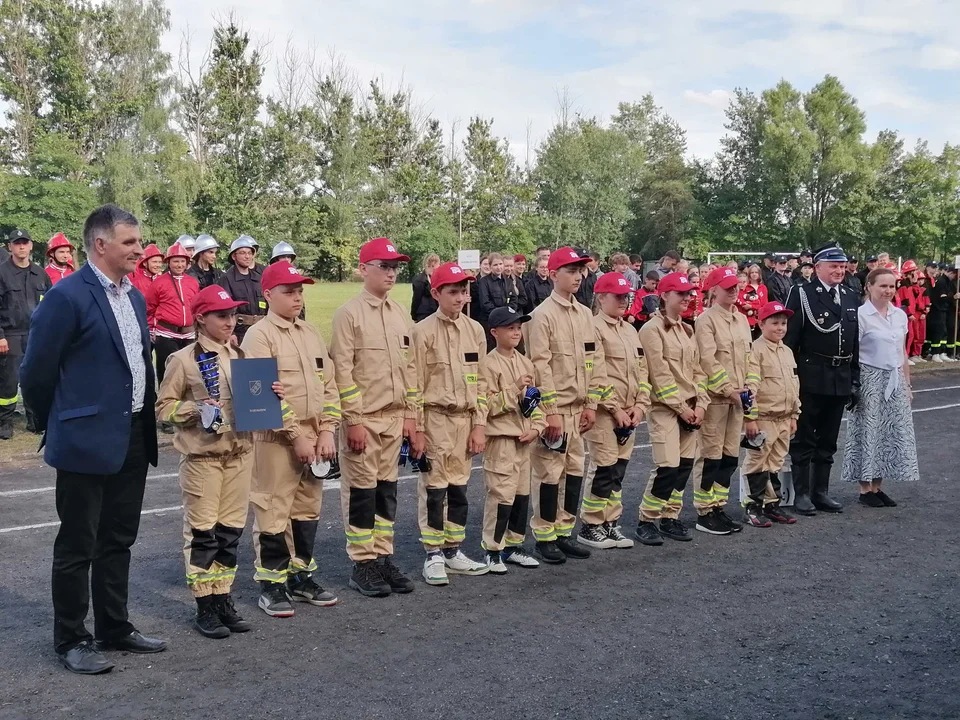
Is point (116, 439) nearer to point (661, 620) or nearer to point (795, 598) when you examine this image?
point (661, 620)

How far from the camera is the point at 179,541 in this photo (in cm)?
735

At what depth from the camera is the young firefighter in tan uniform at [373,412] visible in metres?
6.21

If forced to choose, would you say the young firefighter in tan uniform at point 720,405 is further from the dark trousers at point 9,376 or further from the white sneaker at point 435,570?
the dark trousers at point 9,376

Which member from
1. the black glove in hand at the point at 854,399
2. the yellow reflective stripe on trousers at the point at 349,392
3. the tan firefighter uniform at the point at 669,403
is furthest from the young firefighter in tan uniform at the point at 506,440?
the black glove in hand at the point at 854,399

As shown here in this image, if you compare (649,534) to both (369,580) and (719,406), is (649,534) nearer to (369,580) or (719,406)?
(719,406)

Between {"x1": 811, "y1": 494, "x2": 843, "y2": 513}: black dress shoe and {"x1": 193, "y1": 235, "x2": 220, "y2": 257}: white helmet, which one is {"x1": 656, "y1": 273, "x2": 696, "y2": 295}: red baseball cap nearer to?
{"x1": 811, "y1": 494, "x2": 843, "y2": 513}: black dress shoe

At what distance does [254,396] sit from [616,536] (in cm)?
336

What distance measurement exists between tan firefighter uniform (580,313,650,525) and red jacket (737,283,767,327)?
8520 mm

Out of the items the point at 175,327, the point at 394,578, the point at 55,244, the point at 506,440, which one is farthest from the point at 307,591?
the point at 55,244

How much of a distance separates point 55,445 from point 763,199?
6858 cm

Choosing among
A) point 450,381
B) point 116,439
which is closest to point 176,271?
point 450,381

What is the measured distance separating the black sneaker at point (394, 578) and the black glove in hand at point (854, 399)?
4.72m

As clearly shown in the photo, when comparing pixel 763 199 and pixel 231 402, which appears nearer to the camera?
pixel 231 402

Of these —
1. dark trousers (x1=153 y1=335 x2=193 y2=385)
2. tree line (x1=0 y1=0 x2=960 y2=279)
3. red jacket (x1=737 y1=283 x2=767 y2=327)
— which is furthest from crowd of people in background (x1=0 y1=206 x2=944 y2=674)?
tree line (x1=0 y1=0 x2=960 y2=279)
